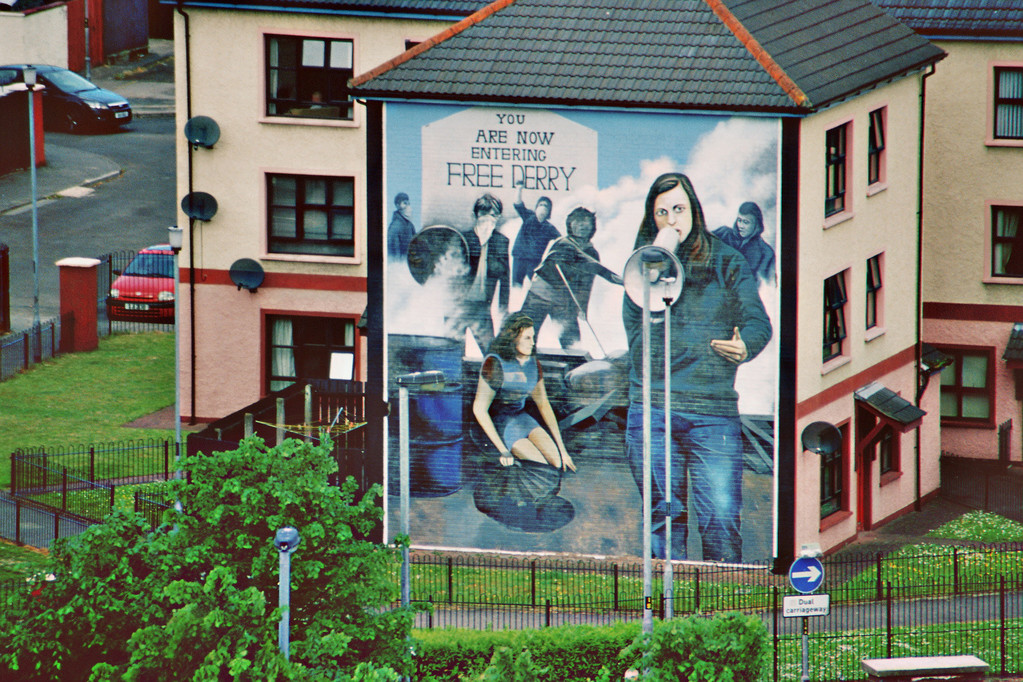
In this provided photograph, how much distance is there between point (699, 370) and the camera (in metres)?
43.0

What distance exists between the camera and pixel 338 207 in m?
52.0

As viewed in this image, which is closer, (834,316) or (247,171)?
(834,316)

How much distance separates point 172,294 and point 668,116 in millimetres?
22324

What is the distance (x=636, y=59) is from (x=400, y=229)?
6.13m

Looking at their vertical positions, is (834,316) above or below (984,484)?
above

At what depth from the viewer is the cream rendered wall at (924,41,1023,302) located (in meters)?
51.0

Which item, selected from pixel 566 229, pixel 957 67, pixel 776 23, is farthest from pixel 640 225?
pixel 957 67

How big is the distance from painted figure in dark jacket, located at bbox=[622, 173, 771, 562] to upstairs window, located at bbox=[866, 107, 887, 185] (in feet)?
16.7

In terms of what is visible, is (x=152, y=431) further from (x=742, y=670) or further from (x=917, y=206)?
(x=742, y=670)

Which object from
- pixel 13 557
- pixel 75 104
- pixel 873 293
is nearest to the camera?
pixel 13 557

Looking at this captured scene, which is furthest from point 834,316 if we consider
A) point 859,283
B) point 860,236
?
point 860,236

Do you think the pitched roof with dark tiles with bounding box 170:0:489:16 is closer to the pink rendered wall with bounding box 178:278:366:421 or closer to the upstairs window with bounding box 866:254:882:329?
the pink rendered wall with bounding box 178:278:366:421

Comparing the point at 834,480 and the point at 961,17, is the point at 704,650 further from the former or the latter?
the point at 961,17

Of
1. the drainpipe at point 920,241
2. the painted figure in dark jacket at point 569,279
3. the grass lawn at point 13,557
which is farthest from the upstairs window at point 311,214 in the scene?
the drainpipe at point 920,241
